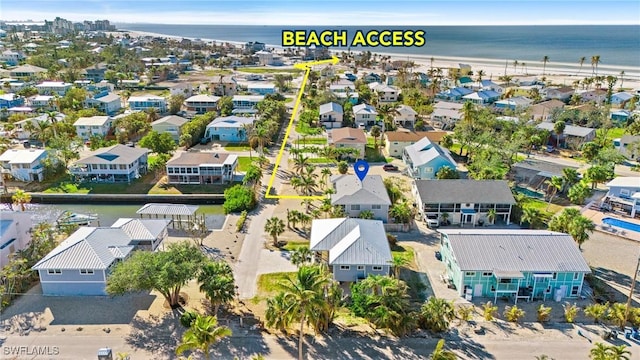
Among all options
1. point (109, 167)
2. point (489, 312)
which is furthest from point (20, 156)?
point (489, 312)

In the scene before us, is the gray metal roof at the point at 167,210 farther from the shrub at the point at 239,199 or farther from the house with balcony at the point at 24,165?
the house with balcony at the point at 24,165

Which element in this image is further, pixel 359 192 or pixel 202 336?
pixel 359 192

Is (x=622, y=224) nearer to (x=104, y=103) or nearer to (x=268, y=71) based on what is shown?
(x=104, y=103)

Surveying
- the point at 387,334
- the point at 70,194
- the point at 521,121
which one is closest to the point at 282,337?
the point at 387,334

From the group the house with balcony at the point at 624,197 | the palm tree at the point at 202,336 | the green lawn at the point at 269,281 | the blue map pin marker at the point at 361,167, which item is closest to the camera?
the palm tree at the point at 202,336

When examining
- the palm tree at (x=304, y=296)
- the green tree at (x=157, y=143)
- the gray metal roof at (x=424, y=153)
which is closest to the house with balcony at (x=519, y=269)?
the palm tree at (x=304, y=296)

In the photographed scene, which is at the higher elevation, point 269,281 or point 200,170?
point 200,170
